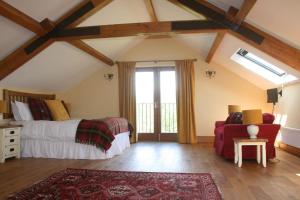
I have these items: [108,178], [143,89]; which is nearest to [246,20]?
[108,178]

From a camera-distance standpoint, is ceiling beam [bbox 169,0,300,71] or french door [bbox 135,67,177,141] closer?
ceiling beam [bbox 169,0,300,71]

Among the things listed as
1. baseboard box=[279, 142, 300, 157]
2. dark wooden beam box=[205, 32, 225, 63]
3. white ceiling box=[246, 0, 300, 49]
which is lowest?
baseboard box=[279, 142, 300, 157]

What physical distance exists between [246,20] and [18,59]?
392cm

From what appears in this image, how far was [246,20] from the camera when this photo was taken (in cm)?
374

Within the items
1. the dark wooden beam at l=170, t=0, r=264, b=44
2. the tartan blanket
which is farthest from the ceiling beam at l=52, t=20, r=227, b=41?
the tartan blanket

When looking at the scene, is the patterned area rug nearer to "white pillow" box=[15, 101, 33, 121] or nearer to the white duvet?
the white duvet

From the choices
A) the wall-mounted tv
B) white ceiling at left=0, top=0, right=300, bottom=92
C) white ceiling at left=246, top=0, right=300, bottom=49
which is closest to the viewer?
white ceiling at left=246, top=0, right=300, bottom=49

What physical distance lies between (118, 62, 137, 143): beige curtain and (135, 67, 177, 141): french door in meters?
0.24

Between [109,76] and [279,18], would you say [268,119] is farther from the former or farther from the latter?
[109,76]

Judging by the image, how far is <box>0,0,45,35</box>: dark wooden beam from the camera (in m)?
3.34

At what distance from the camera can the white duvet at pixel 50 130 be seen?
447 centimetres

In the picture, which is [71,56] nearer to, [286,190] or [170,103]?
→ [170,103]

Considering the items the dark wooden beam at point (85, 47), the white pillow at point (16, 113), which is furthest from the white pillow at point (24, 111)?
the dark wooden beam at point (85, 47)

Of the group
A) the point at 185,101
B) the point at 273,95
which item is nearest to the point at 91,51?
the point at 185,101
